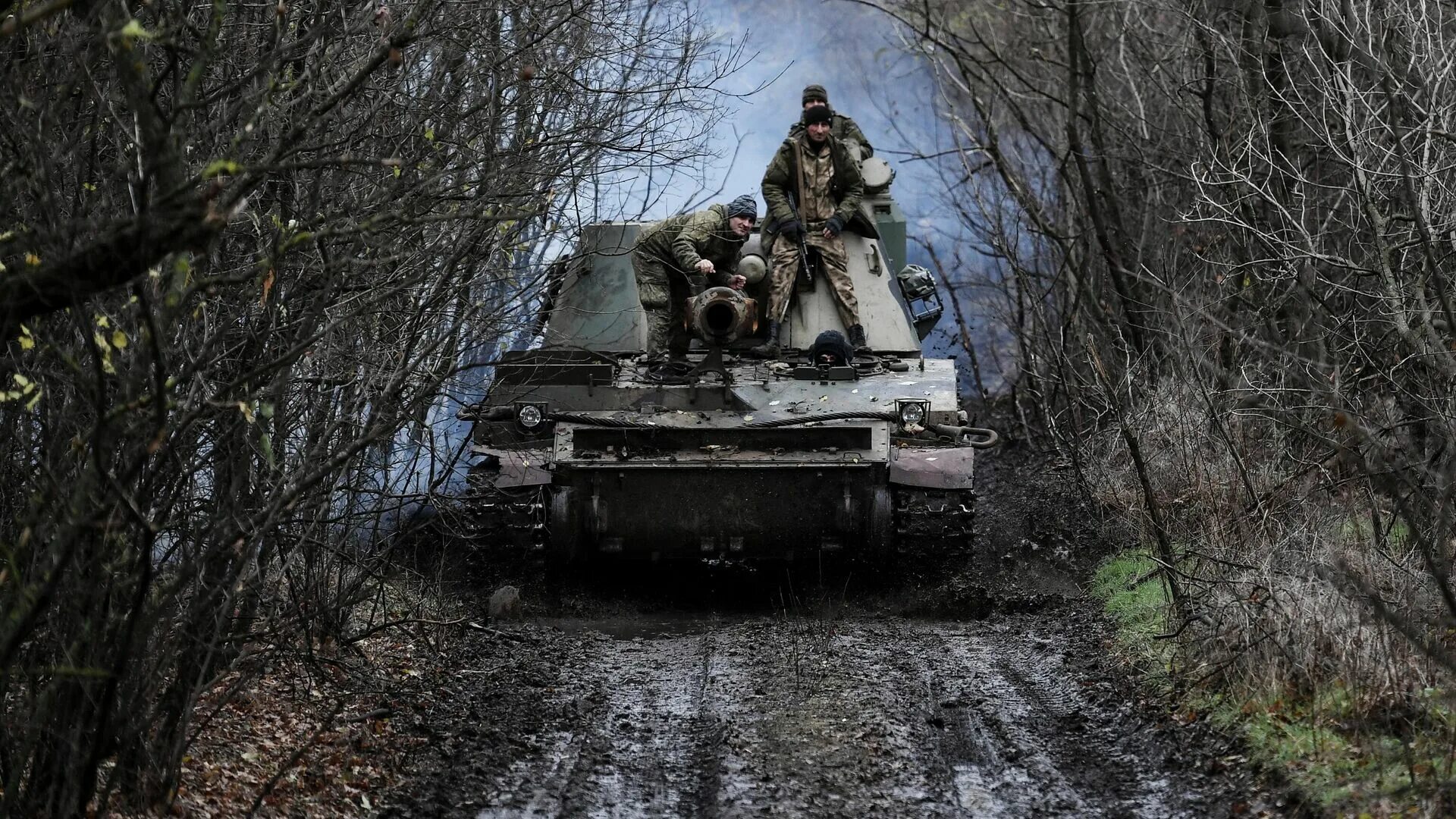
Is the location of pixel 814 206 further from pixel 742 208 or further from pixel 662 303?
pixel 662 303

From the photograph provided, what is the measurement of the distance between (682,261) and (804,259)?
1.10m

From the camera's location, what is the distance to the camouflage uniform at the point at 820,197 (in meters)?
11.8

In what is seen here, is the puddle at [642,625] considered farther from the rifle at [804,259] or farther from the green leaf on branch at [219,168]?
the green leaf on branch at [219,168]

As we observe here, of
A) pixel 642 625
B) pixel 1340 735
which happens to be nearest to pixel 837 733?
pixel 1340 735

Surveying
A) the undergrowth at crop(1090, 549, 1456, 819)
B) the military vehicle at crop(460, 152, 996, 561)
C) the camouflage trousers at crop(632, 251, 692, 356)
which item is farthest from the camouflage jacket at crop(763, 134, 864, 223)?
the undergrowth at crop(1090, 549, 1456, 819)

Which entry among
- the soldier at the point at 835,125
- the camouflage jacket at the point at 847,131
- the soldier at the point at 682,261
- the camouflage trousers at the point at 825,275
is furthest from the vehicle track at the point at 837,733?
the camouflage jacket at the point at 847,131

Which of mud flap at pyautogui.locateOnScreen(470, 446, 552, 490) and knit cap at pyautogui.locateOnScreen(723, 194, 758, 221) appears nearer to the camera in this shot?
mud flap at pyautogui.locateOnScreen(470, 446, 552, 490)

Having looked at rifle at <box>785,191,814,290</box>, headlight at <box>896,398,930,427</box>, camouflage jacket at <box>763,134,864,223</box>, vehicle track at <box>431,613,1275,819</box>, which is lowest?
vehicle track at <box>431,613,1275,819</box>


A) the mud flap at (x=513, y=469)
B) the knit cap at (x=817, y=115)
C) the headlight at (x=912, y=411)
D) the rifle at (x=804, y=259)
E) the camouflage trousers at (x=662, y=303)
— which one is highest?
the knit cap at (x=817, y=115)

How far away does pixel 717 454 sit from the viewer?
9656 mm

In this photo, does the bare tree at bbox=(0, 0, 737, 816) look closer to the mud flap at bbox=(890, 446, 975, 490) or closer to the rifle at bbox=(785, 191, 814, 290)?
the mud flap at bbox=(890, 446, 975, 490)

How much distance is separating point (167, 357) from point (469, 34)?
3216mm

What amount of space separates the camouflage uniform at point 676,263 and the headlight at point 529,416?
1.37 m

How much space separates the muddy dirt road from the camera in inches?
232
